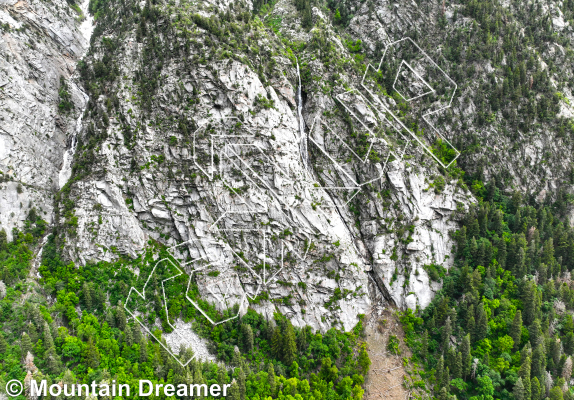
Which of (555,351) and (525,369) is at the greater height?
(555,351)

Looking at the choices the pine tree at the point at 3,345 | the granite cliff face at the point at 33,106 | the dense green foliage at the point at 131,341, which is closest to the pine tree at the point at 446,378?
the dense green foliage at the point at 131,341

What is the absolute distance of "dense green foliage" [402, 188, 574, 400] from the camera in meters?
52.9

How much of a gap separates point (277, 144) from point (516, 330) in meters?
47.1

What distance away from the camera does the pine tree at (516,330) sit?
55.6 m

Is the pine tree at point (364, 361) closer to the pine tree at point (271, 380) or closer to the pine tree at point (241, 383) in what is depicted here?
the pine tree at point (271, 380)

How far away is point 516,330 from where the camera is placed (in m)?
55.7

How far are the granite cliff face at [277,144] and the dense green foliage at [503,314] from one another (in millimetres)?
4368

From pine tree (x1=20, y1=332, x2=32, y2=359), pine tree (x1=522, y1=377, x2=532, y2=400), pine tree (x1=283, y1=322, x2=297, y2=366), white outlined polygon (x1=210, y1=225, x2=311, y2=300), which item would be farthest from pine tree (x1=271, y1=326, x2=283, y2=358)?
pine tree (x1=522, y1=377, x2=532, y2=400)

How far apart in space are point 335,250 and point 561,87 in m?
62.2

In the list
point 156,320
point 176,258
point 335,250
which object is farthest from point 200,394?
point 335,250

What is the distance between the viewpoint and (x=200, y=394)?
4769cm

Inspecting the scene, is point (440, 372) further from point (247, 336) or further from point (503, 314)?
point (247, 336)

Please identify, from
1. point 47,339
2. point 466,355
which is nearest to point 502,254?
point 466,355

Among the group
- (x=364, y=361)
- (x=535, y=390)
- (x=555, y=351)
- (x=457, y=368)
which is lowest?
(x=535, y=390)
